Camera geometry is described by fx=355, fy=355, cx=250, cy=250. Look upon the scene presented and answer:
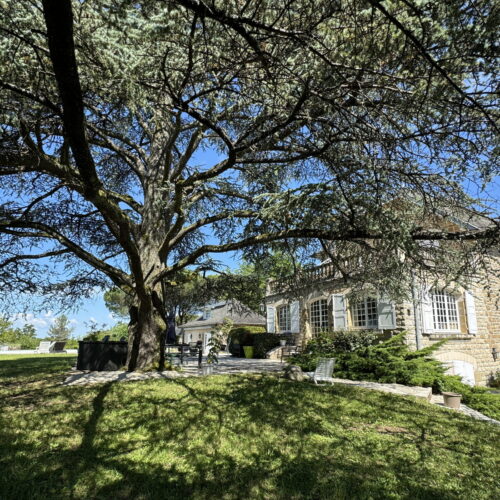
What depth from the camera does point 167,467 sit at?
13.2ft

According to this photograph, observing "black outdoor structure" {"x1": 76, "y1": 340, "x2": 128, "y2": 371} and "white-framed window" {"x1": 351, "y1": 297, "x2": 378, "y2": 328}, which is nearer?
"black outdoor structure" {"x1": 76, "y1": 340, "x2": 128, "y2": 371}

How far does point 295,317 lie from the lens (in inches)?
771

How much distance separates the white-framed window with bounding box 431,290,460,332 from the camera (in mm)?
14914

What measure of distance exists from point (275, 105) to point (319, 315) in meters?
15.4

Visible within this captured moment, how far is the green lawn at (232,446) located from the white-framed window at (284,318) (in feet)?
45.3

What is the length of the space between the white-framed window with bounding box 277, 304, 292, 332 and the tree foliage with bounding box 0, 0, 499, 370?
1228 centimetres

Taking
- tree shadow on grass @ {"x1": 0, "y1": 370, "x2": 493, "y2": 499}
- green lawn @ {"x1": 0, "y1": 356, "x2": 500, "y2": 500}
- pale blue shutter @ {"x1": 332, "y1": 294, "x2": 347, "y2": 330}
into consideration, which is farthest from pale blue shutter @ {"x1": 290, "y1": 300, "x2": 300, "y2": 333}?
tree shadow on grass @ {"x1": 0, "y1": 370, "x2": 493, "y2": 499}

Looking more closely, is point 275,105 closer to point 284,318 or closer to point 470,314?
point 470,314

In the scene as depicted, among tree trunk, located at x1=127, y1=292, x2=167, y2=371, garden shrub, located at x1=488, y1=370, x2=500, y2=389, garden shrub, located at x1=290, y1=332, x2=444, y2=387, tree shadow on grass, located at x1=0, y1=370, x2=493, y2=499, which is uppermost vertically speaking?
tree trunk, located at x1=127, y1=292, x2=167, y2=371

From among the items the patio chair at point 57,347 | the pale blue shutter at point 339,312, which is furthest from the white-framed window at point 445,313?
the patio chair at point 57,347

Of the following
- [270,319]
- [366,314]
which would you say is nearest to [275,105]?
[366,314]

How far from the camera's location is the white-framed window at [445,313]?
1491 cm

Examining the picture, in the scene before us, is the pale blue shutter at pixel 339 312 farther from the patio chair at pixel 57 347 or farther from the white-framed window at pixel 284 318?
the patio chair at pixel 57 347

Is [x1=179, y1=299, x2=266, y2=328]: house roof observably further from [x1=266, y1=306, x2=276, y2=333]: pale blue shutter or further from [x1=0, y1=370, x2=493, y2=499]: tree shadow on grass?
[x1=0, y1=370, x2=493, y2=499]: tree shadow on grass
